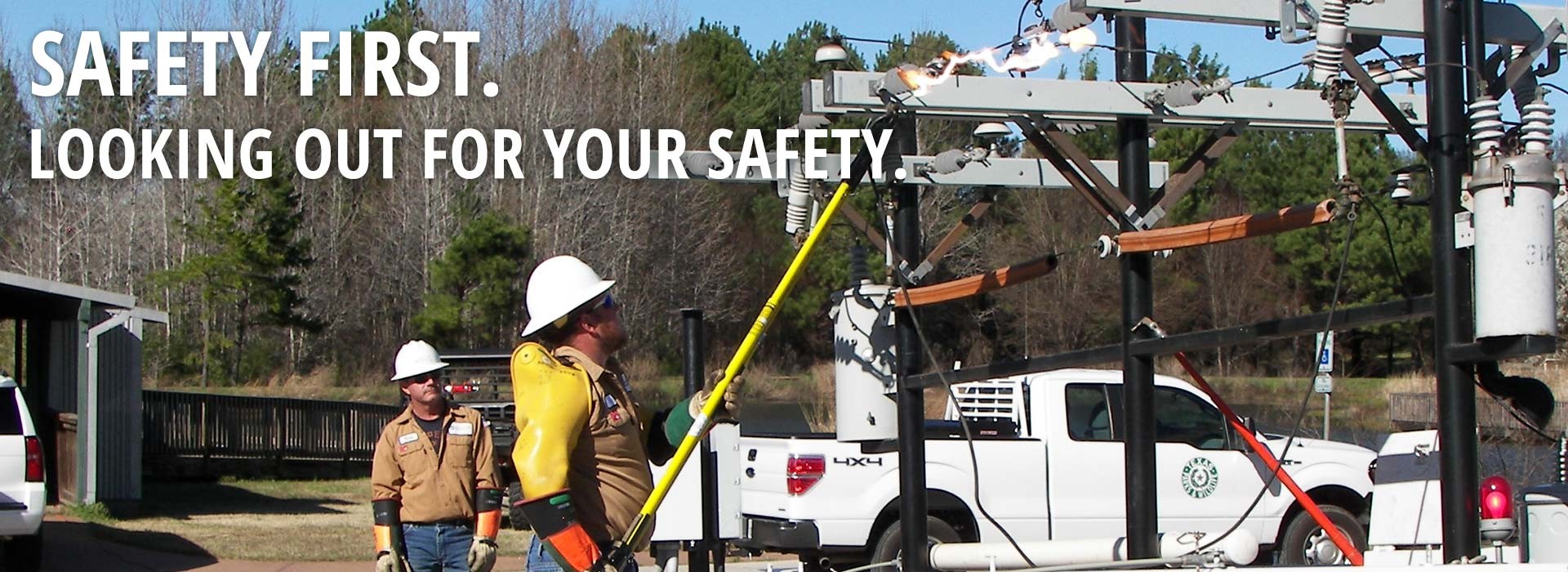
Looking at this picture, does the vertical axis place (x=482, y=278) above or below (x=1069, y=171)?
above

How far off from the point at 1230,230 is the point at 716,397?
1.93 m

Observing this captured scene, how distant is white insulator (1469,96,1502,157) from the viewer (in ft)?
16.5

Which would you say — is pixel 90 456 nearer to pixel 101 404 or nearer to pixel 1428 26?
pixel 101 404

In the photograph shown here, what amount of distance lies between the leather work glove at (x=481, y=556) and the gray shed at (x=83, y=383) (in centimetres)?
1190

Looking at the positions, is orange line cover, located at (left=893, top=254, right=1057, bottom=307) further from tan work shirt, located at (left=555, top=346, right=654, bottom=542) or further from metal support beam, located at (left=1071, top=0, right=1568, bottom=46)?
tan work shirt, located at (left=555, top=346, right=654, bottom=542)

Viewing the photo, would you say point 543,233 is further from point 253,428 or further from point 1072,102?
point 1072,102

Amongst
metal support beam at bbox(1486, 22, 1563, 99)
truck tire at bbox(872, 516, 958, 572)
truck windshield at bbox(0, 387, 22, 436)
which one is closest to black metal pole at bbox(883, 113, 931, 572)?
metal support beam at bbox(1486, 22, 1563, 99)

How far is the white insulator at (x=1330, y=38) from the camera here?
17.7 ft

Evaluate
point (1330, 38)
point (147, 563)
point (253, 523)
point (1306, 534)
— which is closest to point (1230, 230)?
point (1330, 38)

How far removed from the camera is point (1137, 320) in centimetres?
709

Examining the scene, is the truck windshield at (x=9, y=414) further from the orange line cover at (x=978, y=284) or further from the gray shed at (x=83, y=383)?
the orange line cover at (x=978, y=284)

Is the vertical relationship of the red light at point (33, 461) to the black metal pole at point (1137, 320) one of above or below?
below

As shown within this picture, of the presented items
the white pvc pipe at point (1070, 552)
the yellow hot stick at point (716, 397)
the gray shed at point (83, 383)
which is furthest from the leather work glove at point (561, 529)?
the gray shed at point (83, 383)

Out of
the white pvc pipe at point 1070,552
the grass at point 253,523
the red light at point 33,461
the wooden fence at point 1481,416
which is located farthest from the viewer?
the grass at point 253,523
